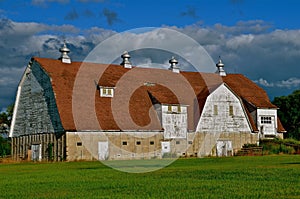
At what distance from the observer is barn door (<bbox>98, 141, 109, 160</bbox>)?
46.5 m

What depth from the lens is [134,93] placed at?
52156 millimetres

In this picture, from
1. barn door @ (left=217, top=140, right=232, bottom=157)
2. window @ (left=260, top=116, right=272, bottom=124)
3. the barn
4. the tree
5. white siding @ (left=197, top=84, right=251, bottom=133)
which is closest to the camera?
the barn

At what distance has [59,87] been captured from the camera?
1886 inches

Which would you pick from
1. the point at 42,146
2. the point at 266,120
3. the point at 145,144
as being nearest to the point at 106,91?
the point at 145,144

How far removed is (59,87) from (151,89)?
10061 millimetres

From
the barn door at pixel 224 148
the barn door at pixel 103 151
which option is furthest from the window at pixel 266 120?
the barn door at pixel 103 151

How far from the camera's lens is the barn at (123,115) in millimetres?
46469

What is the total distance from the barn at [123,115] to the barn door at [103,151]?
87mm

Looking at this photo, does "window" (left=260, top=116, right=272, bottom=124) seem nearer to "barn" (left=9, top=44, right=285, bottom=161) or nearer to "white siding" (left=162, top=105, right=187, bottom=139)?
"barn" (left=9, top=44, right=285, bottom=161)

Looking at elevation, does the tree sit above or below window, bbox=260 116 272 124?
above

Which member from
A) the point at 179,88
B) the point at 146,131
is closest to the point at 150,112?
the point at 146,131

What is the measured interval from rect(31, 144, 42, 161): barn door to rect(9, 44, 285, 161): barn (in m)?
0.09

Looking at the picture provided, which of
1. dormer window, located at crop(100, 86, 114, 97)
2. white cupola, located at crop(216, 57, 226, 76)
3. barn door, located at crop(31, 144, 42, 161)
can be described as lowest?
barn door, located at crop(31, 144, 42, 161)

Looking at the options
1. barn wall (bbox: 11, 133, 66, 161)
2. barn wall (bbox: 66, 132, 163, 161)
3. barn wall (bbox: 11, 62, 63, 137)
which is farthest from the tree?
barn wall (bbox: 11, 133, 66, 161)
